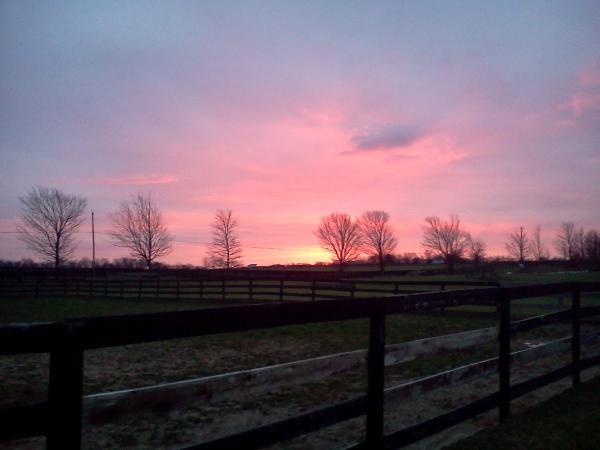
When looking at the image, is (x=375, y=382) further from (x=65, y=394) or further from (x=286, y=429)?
(x=65, y=394)

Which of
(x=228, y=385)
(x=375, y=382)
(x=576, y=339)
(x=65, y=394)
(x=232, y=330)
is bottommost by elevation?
(x=576, y=339)

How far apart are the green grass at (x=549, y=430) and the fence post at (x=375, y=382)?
84 cm

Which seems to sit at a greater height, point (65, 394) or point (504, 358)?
point (65, 394)

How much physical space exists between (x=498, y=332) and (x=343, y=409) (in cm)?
243

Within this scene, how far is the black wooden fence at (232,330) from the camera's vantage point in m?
2.11

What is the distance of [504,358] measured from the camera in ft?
16.6

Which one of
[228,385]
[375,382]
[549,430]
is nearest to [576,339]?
[549,430]

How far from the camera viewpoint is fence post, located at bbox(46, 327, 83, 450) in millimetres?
2113

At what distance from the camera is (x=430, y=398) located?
20.5 feet

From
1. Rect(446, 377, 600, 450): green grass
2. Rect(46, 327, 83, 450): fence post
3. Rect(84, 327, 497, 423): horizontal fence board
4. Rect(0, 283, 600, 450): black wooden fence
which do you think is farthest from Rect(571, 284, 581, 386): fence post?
Rect(46, 327, 83, 450): fence post

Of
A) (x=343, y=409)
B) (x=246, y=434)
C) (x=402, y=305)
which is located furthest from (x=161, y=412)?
(x=402, y=305)

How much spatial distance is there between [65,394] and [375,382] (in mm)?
2157

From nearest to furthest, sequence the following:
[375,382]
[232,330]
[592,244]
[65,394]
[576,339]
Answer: [65,394] → [232,330] → [375,382] → [576,339] → [592,244]

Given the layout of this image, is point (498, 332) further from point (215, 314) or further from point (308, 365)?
point (215, 314)
